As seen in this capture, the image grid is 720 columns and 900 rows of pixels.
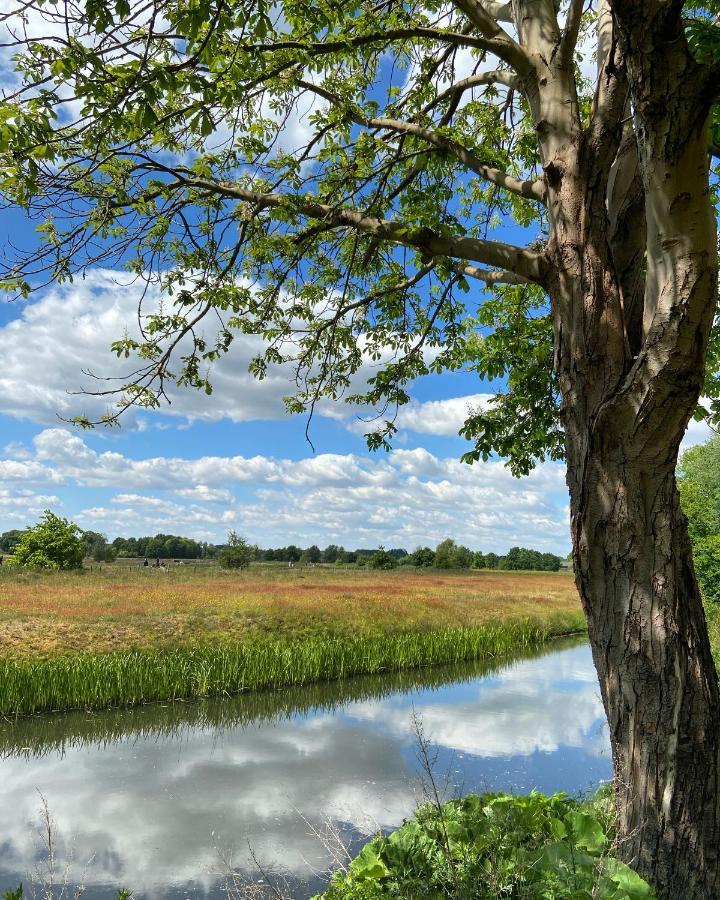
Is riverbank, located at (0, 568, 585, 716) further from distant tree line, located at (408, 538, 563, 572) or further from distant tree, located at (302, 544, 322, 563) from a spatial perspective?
distant tree, located at (302, 544, 322, 563)

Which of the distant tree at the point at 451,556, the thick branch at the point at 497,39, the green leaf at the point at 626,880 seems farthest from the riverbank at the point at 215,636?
the distant tree at the point at 451,556

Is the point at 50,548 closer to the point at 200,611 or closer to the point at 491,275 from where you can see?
the point at 200,611

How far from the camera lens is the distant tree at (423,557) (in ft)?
290

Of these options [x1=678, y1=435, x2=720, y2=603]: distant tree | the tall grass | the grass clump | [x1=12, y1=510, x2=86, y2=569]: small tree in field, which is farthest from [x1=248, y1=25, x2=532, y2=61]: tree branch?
[x1=12, y1=510, x2=86, y2=569]: small tree in field

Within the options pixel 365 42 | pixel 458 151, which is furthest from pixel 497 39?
pixel 365 42

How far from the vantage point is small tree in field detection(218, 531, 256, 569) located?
56.7 m

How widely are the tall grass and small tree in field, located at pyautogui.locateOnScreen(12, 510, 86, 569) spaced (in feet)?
99.5

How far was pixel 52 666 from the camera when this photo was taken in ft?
43.0

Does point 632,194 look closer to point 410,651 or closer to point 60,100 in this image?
point 60,100

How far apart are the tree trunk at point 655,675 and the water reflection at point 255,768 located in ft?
8.57

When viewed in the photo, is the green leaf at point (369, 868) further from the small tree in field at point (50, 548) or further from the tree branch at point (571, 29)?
the small tree in field at point (50, 548)

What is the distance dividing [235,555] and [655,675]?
56076mm

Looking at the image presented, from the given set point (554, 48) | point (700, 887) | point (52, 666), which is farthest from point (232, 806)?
point (554, 48)

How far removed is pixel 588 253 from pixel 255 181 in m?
3.23
